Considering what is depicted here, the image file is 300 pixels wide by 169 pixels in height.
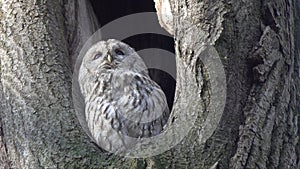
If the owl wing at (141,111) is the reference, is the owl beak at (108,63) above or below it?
above

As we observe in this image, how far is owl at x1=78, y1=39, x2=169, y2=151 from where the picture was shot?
265cm

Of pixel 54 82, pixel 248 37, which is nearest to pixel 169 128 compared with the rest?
pixel 248 37

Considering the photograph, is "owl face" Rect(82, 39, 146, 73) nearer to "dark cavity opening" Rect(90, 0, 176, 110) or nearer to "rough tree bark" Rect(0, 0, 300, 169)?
"dark cavity opening" Rect(90, 0, 176, 110)

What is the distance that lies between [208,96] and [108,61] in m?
1.03

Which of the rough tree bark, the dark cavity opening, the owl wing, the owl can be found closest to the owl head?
the owl

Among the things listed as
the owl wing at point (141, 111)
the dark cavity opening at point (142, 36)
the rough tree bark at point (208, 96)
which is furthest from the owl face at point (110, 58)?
the rough tree bark at point (208, 96)

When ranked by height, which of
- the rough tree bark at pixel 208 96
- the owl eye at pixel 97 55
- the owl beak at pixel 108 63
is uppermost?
the owl eye at pixel 97 55

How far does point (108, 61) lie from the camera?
9.62 ft

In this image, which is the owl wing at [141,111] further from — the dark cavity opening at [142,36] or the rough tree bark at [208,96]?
the dark cavity opening at [142,36]

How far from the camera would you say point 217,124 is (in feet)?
6.46

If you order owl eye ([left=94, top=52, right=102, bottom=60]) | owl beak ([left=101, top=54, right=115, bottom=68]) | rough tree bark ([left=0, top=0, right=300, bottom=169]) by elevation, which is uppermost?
owl eye ([left=94, top=52, right=102, bottom=60])

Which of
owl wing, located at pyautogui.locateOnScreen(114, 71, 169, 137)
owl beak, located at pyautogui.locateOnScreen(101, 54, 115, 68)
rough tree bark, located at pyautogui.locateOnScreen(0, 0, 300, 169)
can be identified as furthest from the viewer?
owl beak, located at pyautogui.locateOnScreen(101, 54, 115, 68)

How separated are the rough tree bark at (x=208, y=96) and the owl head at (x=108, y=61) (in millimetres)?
566

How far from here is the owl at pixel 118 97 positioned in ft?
8.69
